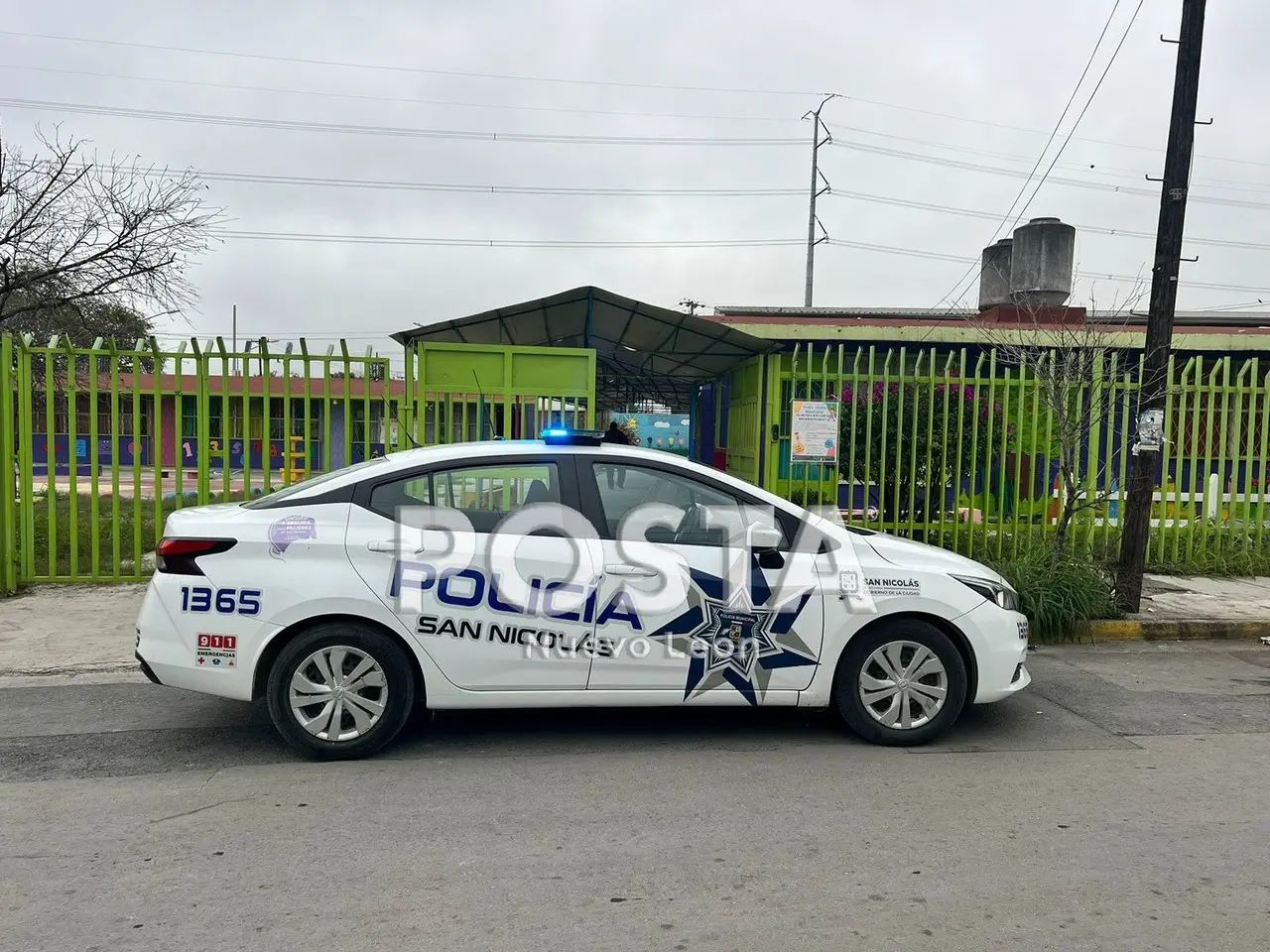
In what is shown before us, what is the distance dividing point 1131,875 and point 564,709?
3.11 metres

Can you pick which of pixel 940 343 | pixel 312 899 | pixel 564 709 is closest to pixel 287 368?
pixel 564 709

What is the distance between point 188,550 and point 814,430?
20.4ft

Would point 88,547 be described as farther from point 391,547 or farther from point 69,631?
point 391,547

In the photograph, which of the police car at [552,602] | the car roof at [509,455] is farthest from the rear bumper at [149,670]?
the car roof at [509,455]

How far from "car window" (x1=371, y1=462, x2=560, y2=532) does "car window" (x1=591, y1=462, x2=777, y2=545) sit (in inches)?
11.0

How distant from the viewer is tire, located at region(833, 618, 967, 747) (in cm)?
484

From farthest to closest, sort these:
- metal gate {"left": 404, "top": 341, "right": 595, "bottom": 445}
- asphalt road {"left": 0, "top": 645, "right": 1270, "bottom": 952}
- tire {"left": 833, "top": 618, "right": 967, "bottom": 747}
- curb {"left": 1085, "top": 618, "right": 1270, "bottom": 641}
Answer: metal gate {"left": 404, "top": 341, "right": 595, "bottom": 445}
curb {"left": 1085, "top": 618, "right": 1270, "bottom": 641}
tire {"left": 833, "top": 618, "right": 967, "bottom": 747}
asphalt road {"left": 0, "top": 645, "right": 1270, "bottom": 952}

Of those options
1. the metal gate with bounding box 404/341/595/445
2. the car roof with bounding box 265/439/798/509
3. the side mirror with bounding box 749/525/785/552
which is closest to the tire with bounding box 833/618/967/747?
the side mirror with bounding box 749/525/785/552

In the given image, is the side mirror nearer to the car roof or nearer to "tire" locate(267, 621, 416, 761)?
the car roof

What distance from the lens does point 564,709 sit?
556 centimetres

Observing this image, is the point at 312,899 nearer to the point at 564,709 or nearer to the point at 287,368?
the point at 564,709

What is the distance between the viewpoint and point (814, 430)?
9227 millimetres


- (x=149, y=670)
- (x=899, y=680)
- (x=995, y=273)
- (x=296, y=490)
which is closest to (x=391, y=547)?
(x=296, y=490)

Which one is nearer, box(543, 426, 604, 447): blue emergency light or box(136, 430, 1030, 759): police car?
box(136, 430, 1030, 759): police car
